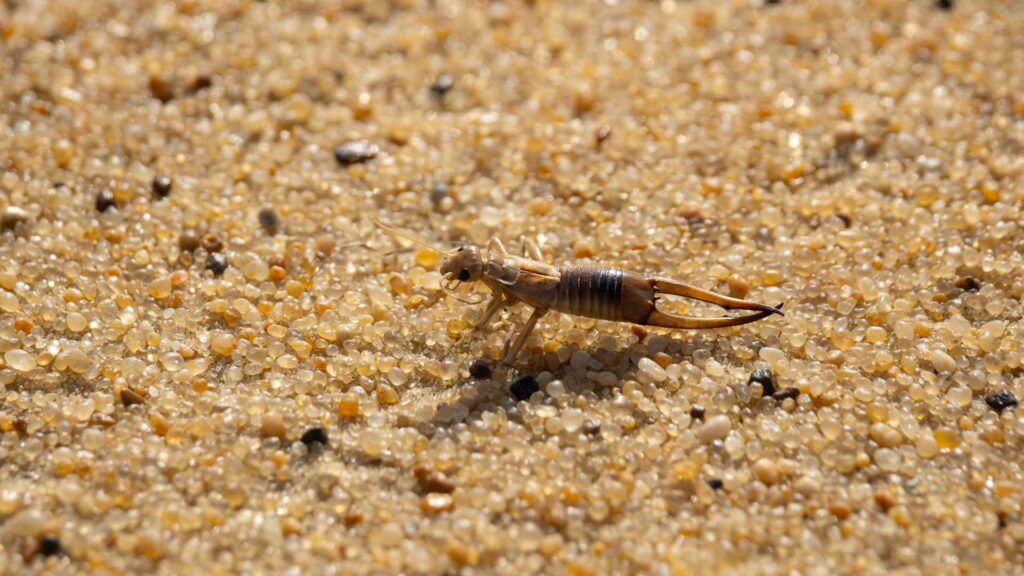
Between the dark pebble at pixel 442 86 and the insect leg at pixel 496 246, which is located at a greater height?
the dark pebble at pixel 442 86

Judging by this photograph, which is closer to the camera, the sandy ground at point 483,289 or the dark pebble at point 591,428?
the sandy ground at point 483,289

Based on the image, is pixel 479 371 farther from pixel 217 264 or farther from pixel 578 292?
pixel 217 264

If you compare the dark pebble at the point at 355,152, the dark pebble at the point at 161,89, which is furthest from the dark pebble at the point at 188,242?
the dark pebble at the point at 161,89

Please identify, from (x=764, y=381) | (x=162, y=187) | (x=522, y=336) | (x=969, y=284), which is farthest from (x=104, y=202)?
(x=969, y=284)

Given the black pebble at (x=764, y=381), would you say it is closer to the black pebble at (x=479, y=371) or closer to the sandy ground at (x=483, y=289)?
the sandy ground at (x=483, y=289)

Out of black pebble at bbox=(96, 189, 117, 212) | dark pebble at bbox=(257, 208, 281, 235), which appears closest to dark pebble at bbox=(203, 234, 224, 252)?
dark pebble at bbox=(257, 208, 281, 235)

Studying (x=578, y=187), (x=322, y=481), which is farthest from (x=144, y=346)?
(x=578, y=187)

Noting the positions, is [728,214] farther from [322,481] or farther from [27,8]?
[27,8]

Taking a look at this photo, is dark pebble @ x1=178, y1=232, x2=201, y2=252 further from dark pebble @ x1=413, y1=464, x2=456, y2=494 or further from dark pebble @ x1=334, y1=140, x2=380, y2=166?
dark pebble @ x1=413, y1=464, x2=456, y2=494
